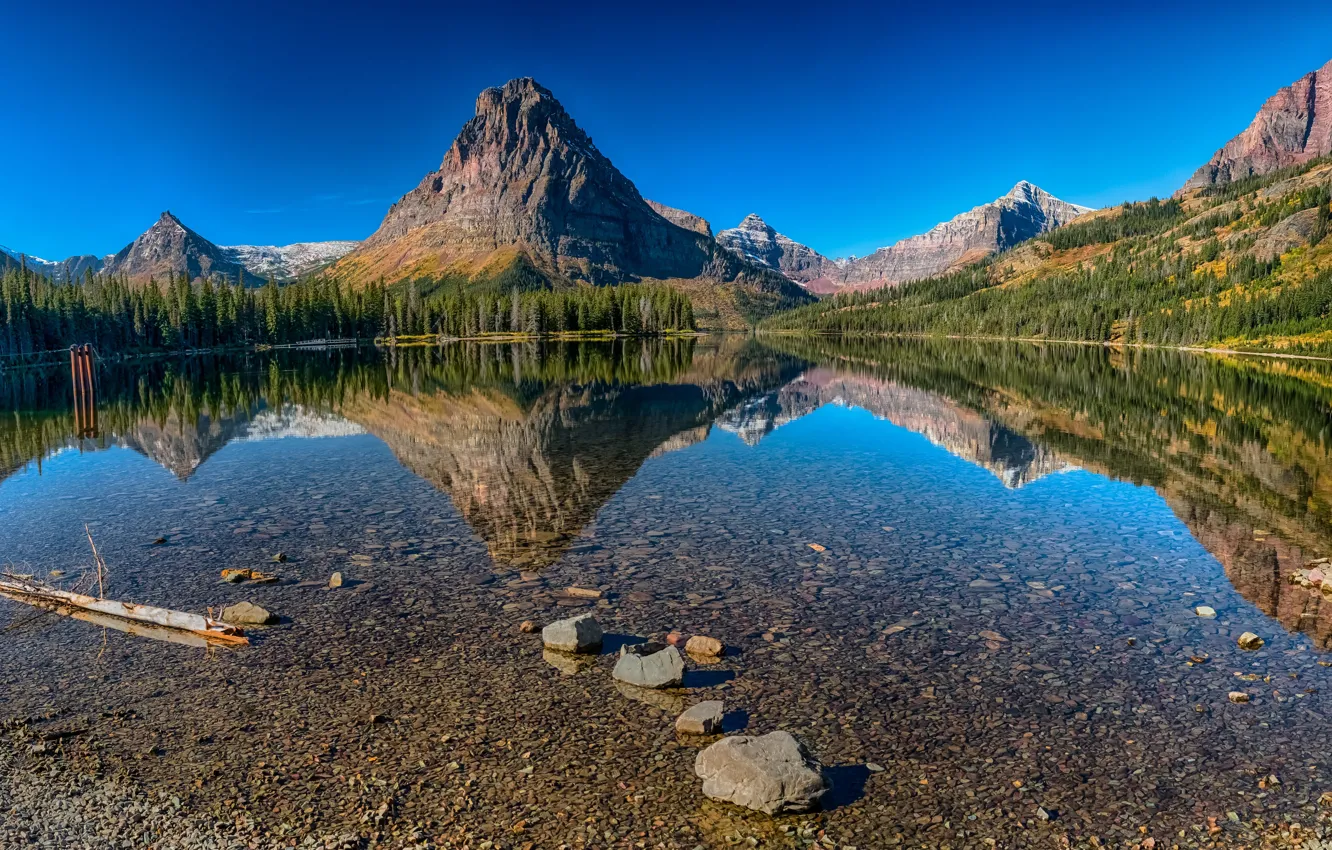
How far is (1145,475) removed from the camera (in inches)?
1474

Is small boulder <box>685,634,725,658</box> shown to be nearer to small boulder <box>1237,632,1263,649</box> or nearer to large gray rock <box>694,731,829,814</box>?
large gray rock <box>694,731,829,814</box>

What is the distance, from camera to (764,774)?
1191 cm

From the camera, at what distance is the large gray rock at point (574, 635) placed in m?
17.5

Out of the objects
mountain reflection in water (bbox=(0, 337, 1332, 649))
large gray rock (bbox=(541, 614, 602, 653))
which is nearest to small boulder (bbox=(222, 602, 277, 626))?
mountain reflection in water (bbox=(0, 337, 1332, 649))

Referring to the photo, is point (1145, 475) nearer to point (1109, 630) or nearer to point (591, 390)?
point (1109, 630)

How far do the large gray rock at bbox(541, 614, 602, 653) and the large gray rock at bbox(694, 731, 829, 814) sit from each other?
5421mm

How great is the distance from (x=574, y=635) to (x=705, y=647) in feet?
10.2

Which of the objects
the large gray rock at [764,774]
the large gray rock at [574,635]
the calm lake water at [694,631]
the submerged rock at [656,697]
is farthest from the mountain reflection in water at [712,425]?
the large gray rock at [764,774]

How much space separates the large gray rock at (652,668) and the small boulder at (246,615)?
31.8 feet

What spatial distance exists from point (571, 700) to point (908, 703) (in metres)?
6.98

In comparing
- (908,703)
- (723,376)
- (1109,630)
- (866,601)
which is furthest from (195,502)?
(723,376)

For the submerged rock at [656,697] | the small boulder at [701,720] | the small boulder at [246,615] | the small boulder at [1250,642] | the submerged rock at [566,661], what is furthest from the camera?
the small boulder at [246,615]

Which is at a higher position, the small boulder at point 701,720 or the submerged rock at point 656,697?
the small boulder at point 701,720

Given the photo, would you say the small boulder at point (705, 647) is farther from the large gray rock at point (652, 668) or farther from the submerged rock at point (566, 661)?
the submerged rock at point (566, 661)
